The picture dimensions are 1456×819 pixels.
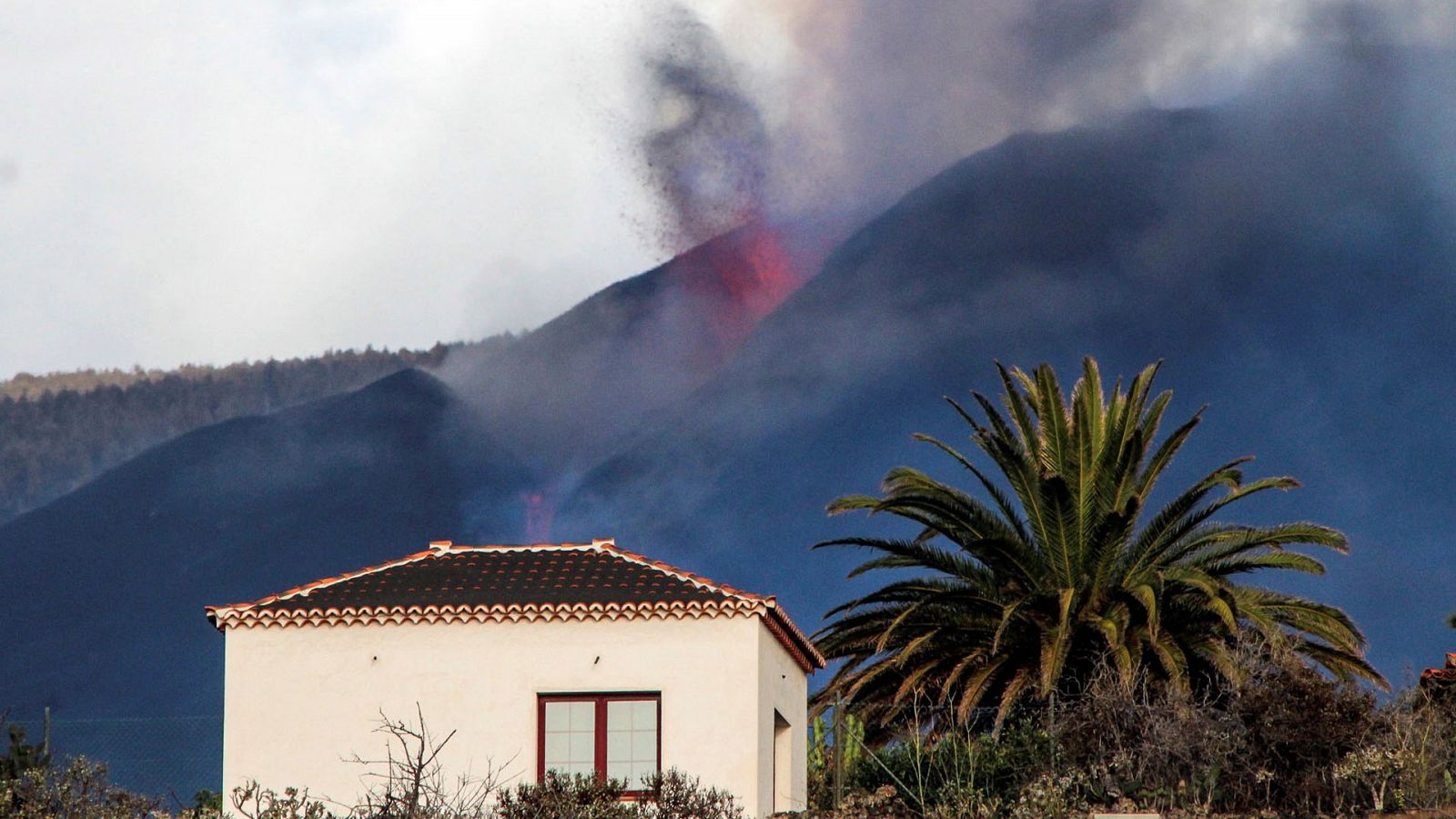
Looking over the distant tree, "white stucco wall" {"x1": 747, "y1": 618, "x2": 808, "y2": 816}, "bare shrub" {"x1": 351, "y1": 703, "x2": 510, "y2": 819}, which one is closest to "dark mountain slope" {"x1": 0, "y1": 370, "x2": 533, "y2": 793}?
the distant tree

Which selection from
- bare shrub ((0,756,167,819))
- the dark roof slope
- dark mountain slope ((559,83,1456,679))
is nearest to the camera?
bare shrub ((0,756,167,819))

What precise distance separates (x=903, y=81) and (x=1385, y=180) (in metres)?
28.1

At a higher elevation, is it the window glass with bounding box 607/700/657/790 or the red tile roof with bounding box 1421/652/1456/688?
the red tile roof with bounding box 1421/652/1456/688

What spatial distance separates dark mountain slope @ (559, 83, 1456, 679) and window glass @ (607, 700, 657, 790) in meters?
82.0

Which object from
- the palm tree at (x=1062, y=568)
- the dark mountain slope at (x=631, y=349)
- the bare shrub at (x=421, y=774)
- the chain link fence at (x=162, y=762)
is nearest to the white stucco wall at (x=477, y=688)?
the bare shrub at (x=421, y=774)

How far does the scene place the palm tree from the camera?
30.1m

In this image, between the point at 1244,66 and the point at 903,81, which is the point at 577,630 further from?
the point at 1244,66

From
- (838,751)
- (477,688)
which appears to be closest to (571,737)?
(477,688)

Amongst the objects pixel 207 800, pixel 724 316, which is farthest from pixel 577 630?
pixel 724 316

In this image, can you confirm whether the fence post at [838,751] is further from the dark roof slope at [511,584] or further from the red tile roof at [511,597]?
the dark roof slope at [511,584]

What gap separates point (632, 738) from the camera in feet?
82.6

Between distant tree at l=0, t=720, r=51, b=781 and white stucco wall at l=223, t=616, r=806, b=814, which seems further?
distant tree at l=0, t=720, r=51, b=781

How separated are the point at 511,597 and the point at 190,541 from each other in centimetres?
9289

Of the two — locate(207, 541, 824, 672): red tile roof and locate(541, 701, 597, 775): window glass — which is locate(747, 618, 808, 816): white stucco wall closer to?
locate(207, 541, 824, 672): red tile roof
